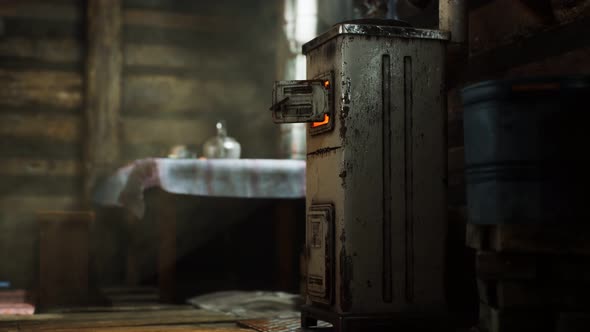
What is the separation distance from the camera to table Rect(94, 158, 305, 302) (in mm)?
5535

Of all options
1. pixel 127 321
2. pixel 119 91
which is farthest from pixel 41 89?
pixel 127 321

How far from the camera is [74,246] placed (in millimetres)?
5824

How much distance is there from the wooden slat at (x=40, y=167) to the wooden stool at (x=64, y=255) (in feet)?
6.48

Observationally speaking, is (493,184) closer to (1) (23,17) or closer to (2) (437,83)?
(2) (437,83)

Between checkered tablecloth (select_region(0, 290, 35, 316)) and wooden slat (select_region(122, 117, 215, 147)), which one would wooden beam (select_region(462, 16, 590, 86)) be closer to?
checkered tablecloth (select_region(0, 290, 35, 316))

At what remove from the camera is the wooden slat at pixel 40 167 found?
7.59 meters

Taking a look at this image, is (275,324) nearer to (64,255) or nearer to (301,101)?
(301,101)

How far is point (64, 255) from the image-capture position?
5.82 metres

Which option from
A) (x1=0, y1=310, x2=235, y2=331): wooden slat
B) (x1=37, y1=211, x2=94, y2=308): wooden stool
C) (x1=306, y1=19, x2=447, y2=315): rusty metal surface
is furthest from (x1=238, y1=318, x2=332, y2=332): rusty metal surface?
(x1=37, y1=211, x2=94, y2=308): wooden stool

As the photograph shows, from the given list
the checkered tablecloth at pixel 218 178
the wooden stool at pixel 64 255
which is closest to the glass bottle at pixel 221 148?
the checkered tablecloth at pixel 218 178

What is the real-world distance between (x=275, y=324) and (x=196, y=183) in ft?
5.01

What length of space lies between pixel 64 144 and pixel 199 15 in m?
1.75

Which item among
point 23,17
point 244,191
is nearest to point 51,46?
point 23,17

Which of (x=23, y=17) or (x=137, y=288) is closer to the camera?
(x=137, y=288)
